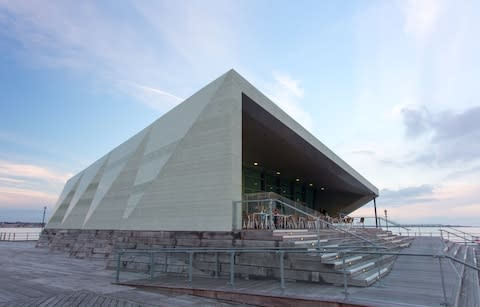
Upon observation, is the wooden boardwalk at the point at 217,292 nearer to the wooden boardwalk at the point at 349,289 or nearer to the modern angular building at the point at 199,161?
the wooden boardwalk at the point at 349,289

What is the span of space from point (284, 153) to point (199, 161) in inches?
267

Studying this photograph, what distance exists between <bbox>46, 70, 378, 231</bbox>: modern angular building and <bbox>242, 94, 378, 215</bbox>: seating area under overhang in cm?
4

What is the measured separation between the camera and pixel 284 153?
1411 cm

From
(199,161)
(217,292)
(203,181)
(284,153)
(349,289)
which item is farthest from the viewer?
(284,153)

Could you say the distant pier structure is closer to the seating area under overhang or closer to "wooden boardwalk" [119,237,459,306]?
the seating area under overhang

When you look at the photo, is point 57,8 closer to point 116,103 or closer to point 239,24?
point 239,24

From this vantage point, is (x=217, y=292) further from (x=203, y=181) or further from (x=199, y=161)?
(x=199, y=161)

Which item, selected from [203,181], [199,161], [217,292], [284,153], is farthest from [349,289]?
[284,153]

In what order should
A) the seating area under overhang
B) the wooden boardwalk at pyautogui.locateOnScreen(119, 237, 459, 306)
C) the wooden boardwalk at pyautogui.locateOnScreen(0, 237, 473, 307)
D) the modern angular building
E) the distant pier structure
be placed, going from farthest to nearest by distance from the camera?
the seating area under overhang < the modern angular building < the distant pier structure < the wooden boardwalk at pyautogui.locateOnScreen(0, 237, 473, 307) < the wooden boardwalk at pyautogui.locateOnScreen(119, 237, 459, 306)

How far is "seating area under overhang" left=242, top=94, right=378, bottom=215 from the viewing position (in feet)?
33.0

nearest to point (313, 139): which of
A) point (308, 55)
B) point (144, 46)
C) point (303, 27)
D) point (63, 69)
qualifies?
point (308, 55)

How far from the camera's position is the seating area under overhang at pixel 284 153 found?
1007cm

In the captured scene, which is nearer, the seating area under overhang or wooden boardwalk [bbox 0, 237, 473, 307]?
wooden boardwalk [bbox 0, 237, 473, 307]

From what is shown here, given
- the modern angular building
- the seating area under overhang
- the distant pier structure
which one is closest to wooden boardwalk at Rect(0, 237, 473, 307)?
the distant pier structure
